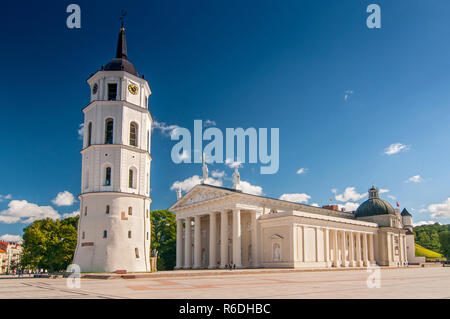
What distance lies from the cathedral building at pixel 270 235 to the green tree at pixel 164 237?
6.77 metres

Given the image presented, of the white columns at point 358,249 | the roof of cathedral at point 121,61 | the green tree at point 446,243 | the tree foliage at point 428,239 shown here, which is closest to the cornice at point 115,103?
the roof of cathedral at point 121,61

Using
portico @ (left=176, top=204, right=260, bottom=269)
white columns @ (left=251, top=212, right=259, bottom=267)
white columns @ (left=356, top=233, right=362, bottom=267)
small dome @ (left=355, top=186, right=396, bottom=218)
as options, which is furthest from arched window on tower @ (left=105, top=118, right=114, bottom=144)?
small dome @ (left=355, top=186, right=396, bottom=218)

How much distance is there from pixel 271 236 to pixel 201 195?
50.5 ft

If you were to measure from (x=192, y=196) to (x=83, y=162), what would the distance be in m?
30.9

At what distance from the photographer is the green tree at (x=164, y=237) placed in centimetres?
8050

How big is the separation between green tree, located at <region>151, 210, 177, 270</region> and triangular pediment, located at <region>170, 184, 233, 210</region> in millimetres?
9174

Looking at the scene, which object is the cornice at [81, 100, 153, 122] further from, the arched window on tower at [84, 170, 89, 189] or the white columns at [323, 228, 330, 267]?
the white columns at [323, 228, 330, 267]

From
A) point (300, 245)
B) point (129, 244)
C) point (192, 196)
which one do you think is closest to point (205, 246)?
point (192, 196)

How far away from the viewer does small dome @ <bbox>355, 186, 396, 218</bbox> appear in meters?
84.8

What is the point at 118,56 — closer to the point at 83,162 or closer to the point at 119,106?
the point at 119,106

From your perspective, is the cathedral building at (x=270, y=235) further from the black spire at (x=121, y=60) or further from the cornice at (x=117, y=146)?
the black spire at (x=121, y=60)

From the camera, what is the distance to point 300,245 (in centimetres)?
5931

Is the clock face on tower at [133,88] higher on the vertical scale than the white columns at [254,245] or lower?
higher

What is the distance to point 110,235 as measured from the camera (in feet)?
129
